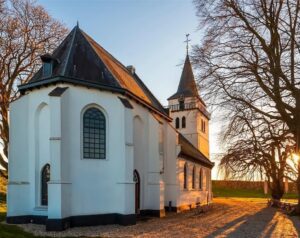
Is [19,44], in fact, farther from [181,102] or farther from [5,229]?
[181,102]

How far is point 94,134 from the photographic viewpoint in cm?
1606

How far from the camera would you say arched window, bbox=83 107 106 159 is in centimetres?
1578

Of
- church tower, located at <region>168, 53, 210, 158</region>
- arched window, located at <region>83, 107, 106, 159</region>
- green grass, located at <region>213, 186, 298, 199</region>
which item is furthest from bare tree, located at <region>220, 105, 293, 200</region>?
green grass, located at <region>213, 186, 298, 199</region>

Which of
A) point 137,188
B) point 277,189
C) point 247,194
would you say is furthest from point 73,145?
point 247,194

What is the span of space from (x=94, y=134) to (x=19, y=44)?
11.1 m

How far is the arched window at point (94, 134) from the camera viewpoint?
15781 mm

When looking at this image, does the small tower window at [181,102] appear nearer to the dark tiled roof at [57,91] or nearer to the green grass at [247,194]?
the green grass at [247,194]

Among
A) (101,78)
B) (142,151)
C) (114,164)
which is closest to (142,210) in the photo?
(142,151)

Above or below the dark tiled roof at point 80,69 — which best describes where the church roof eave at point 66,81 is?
below

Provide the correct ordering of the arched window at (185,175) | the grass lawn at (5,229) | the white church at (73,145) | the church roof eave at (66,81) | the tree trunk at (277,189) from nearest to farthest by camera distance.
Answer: the grass lawn at (5,229) → the white church at (73,145) → the church roof eave at (66,81) → the arched window at (185,175) → the tree trunk at (277,189)

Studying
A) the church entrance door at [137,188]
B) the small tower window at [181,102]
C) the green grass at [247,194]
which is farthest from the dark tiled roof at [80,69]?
the green grass at [247,194]

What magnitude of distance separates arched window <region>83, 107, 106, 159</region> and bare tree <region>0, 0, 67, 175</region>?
9654 millimetres

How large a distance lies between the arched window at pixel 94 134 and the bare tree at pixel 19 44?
9654 millimetres

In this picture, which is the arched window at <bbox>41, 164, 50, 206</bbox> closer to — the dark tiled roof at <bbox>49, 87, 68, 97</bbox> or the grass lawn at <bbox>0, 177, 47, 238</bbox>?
the grass lawn at <bbox>0, 177, 47, 238</bbox>
